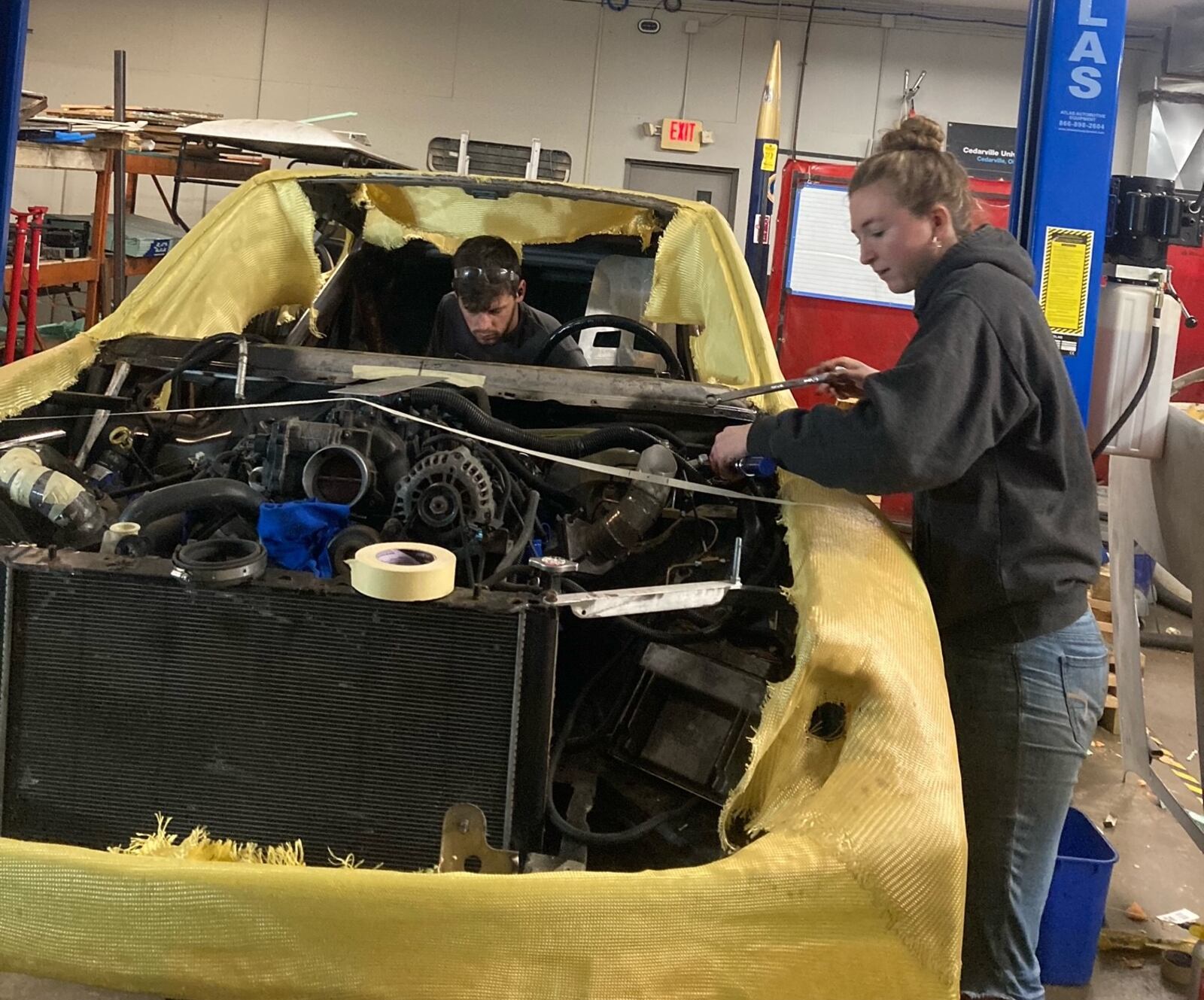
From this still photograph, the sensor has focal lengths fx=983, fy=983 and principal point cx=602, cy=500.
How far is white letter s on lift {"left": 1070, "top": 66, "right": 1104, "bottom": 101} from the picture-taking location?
2557 mm

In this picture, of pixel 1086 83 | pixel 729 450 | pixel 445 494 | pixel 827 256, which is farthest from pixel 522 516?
pixel 827 256

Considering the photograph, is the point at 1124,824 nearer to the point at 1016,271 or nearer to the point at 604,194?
the point at 1016,271

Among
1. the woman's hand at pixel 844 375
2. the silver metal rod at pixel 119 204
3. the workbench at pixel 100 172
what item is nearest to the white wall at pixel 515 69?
the workbench at pixel 100 172

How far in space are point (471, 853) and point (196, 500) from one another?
76 centimetres

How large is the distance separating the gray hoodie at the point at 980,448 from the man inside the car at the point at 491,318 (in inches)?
52.6

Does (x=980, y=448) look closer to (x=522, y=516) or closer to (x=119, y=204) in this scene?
(x=522, y=516)


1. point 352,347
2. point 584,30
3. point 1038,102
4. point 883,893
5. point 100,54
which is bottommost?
point 883,893

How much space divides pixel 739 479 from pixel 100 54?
9.24 meters

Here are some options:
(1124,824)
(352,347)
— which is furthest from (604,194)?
(1124,824)

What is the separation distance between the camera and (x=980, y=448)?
59.7 inches

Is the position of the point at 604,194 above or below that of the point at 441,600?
above

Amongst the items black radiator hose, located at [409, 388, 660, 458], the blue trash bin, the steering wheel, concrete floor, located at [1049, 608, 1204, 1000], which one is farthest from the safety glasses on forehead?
concrete floor, located at [1049, 608, 1204, 1000]

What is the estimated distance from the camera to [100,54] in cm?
881

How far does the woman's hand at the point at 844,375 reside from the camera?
6.45 ft
